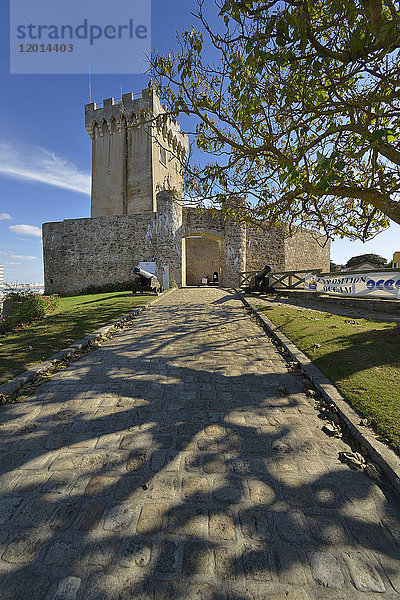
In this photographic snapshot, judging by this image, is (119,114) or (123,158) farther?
(123,158)

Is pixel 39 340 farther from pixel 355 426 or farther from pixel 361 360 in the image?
pixel 361 360

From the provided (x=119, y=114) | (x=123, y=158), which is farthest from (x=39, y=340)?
(x=119, y=114)

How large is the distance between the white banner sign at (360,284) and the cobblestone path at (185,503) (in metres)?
6.99

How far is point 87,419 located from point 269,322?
18.0ft

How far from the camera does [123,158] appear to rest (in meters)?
24.3

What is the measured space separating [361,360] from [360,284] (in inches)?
256

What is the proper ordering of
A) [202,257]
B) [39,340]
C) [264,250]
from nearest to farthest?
[39,340]
[264,250]
[202,257]

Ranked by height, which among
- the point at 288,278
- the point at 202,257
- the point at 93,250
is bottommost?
the point at 288,278

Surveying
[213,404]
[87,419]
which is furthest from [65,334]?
[213,404]

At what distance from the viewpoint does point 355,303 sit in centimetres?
1023

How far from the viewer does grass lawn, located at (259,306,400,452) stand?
2.81 m

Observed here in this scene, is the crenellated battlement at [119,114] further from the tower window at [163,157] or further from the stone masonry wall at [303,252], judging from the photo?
the stone masonry wall at [303,252]

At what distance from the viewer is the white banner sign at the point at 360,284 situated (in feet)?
28.0

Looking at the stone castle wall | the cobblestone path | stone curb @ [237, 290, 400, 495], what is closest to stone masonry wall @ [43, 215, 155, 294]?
the stone castle wall
